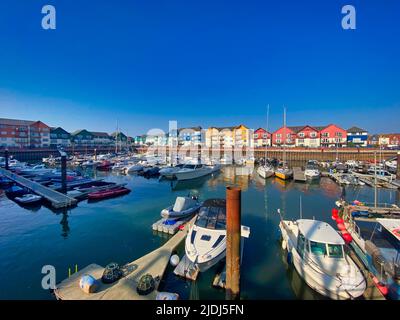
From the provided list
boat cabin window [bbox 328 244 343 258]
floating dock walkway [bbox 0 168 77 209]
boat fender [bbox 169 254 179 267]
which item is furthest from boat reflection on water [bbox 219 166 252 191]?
floating dock walkway [bbox 0 168 77 209]

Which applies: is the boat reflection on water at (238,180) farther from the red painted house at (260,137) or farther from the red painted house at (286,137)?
the red painted house at (260,137)

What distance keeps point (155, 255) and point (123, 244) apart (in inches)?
137

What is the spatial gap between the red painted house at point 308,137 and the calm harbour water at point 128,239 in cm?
5793

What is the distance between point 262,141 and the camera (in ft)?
294

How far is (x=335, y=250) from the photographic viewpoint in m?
8.82

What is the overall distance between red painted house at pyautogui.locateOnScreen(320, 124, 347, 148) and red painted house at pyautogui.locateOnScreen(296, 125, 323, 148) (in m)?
2.03

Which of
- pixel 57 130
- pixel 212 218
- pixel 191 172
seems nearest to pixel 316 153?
pixel 191 172

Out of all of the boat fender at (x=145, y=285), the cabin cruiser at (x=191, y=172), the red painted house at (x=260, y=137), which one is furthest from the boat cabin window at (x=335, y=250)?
the red painted house at (x=260, y=137)

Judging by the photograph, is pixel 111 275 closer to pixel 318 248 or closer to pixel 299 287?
pixel 299 287

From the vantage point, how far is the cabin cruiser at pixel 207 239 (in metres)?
9.28

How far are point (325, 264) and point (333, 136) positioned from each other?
8358cm
